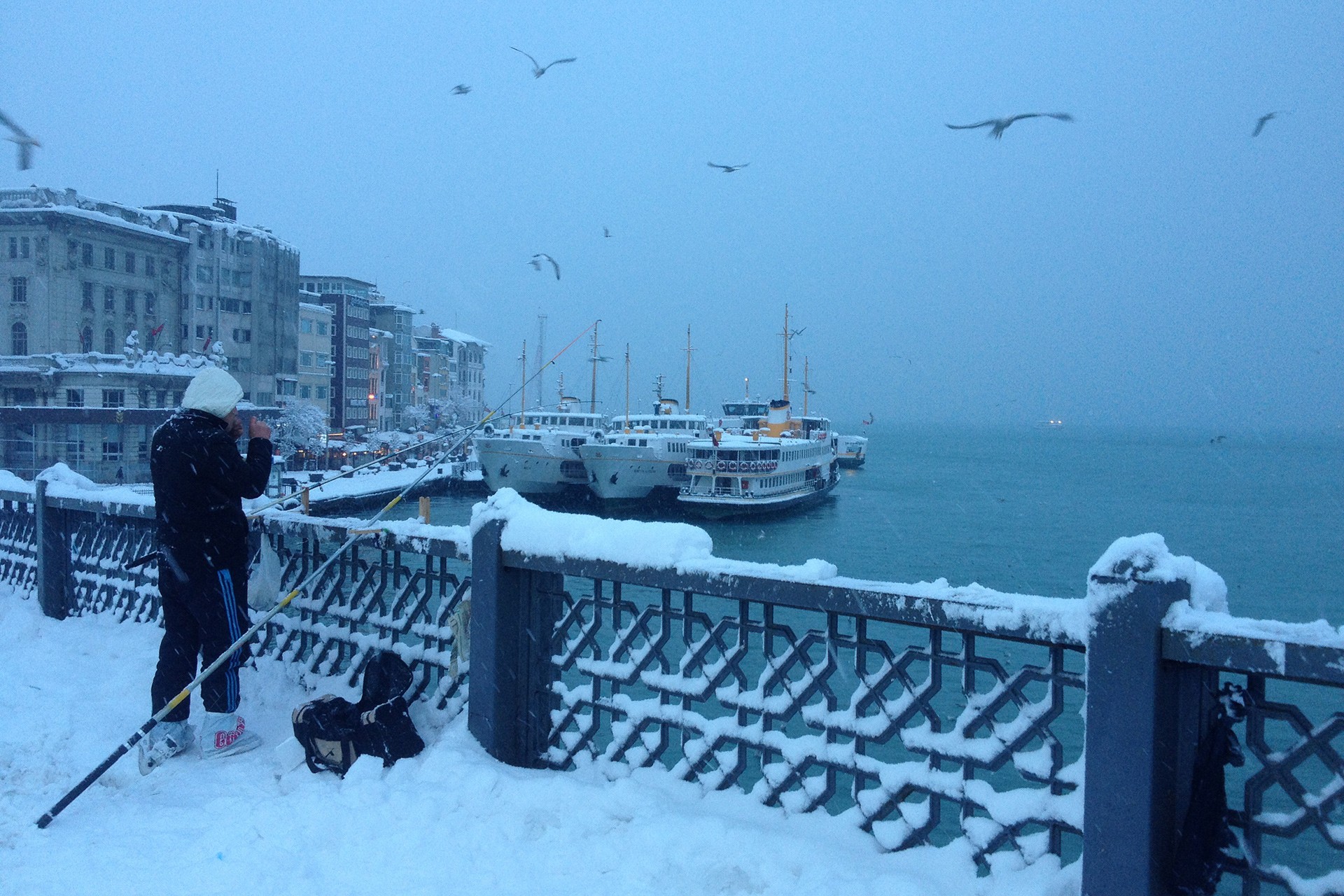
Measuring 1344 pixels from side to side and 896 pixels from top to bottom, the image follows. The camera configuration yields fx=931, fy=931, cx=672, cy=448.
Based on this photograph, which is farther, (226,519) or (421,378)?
(421,378)

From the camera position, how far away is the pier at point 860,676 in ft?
6.98

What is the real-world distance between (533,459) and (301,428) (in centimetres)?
1991

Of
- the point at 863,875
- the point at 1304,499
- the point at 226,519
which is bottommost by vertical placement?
the point at 1304,499

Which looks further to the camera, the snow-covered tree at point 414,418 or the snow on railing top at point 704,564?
the snow-covered tree at point 414,418

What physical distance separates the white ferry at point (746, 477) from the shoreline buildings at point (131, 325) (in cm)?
2348

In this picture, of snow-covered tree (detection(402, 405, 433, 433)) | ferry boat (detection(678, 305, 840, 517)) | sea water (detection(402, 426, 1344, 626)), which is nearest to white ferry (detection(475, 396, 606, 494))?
sea water (detection(402, 426, 1344, 626))

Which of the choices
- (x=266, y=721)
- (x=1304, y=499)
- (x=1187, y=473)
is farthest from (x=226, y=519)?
(x=1187, y=473)

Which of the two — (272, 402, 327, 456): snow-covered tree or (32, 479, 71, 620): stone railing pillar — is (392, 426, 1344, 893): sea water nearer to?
(32, 479, 71, 620): stone railing pillar

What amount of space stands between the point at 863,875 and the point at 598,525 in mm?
1430

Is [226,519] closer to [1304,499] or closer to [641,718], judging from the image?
[641,718]

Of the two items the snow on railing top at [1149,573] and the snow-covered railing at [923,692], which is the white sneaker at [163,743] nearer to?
the snow-covered railing at [923,692]

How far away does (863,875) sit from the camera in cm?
251

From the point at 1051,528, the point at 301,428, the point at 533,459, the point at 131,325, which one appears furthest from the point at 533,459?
the point at 1051,528

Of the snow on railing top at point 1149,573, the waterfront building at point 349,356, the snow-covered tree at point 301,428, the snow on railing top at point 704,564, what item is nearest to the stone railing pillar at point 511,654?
the snow on railing top at point 704,564
